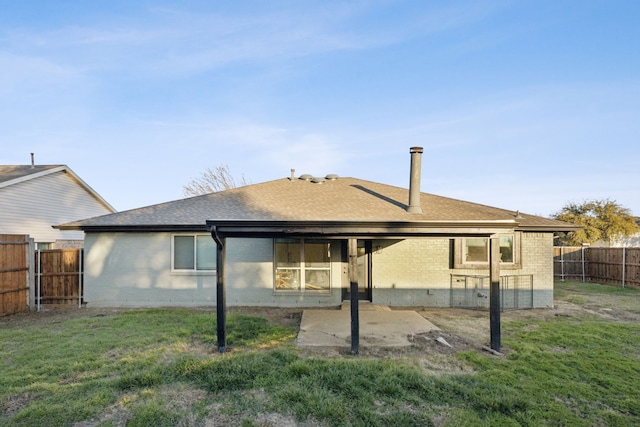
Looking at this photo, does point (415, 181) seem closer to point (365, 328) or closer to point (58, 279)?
point (365, 328)

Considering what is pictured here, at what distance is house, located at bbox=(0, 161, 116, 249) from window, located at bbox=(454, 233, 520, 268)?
16.5 meters

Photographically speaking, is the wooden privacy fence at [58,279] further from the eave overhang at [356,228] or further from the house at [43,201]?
the eave overhang at [356,228]

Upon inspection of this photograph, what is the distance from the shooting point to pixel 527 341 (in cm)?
656

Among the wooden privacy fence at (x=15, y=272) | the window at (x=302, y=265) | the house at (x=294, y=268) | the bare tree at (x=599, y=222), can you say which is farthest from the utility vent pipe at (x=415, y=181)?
the bare tree at (x=599, y=222)

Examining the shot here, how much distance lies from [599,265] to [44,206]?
2707 cm

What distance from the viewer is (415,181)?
866 cm

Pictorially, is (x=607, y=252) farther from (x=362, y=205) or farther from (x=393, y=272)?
(x=362, y=205)

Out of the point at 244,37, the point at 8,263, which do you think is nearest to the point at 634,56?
the point at 244,37

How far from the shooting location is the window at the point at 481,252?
32.3 ft

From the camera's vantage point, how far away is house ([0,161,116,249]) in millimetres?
14703

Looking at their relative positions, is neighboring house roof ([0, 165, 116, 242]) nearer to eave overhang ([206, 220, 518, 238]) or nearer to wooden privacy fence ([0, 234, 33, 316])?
wooden privacy fence ([0, 234, 33, 316])

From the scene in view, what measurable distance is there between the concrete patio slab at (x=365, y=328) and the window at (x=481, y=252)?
2539 mm

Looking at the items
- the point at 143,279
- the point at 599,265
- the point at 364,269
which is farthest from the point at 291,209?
the point at 599,265

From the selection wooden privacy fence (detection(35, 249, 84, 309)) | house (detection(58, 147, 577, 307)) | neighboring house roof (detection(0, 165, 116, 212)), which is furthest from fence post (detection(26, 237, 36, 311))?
neighboring house roof (detection(0, 165, 116, 212))
